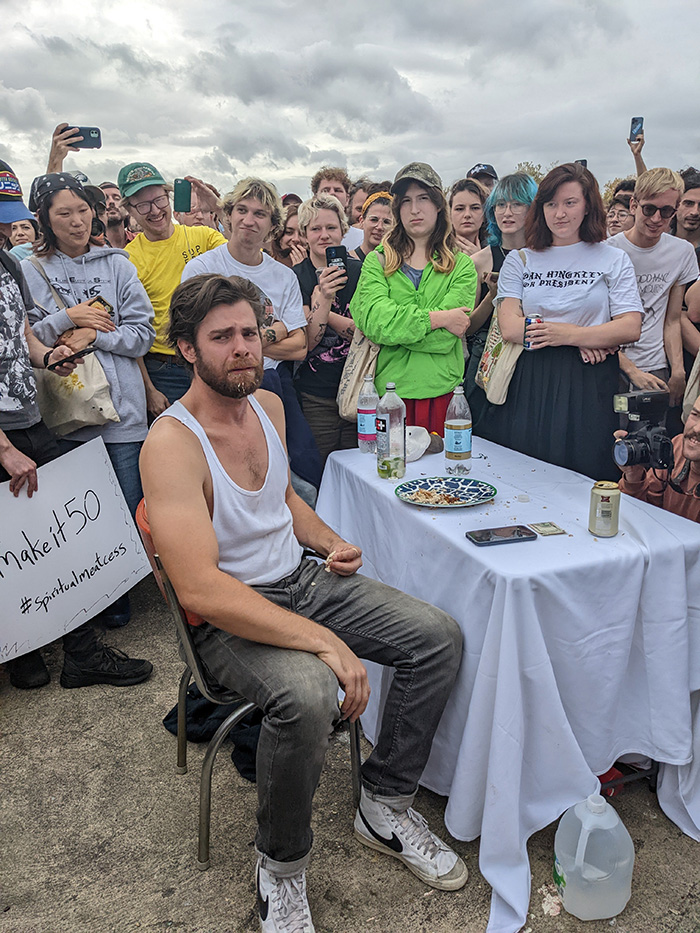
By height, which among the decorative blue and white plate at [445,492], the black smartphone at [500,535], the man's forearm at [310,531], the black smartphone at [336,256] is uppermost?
the black smartphone at [336,256]

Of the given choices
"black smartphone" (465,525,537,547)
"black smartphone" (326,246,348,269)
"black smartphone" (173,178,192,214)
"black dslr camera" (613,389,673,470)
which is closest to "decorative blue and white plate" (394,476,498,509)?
"black smartphone" (465,525,537,547)

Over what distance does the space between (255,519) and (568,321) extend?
172 cm

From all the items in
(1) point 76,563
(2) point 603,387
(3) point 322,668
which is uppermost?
(2) point 603,387

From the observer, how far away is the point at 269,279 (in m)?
3.22

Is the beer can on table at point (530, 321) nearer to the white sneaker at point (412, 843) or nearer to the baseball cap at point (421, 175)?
the baseball cap at point (421, 175)

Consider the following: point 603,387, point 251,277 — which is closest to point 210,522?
point 251,277

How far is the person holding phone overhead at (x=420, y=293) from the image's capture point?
3.05 metres

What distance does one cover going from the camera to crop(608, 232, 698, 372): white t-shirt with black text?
350cm

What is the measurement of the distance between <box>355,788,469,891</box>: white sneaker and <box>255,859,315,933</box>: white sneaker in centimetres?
28

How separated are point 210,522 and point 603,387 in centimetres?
197

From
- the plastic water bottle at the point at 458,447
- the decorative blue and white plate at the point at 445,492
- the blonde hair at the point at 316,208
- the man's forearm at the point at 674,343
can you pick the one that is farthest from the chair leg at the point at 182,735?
the man's forearm at the point at 674,343

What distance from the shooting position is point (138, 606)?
3.53 metres

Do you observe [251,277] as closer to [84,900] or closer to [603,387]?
[603,387]

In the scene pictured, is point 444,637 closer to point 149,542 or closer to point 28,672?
point 149,542
